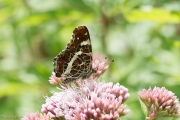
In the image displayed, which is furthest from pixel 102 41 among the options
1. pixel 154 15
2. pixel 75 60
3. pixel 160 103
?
pixel 160 103

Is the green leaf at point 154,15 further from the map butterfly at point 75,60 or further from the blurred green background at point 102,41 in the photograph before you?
the map butterfly at point 75,60

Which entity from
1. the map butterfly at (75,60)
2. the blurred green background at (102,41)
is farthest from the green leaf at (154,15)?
the map butterfly at (75,60)

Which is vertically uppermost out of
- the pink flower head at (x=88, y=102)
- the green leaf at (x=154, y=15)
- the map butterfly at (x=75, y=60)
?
the green leaf at (x=154, y=15)

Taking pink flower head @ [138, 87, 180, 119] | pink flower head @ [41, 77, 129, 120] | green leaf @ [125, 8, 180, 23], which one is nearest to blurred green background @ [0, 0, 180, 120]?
Result: green leaf @ [125, 8, 180, 23]

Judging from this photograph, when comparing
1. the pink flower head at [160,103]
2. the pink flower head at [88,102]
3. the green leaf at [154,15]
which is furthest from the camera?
the green leaf at [154,15]

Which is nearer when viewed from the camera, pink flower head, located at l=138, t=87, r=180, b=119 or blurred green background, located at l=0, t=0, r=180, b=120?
pink flower head, located at l=138, t=87, r=180, b=119

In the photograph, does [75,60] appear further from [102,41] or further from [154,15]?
[102,41]

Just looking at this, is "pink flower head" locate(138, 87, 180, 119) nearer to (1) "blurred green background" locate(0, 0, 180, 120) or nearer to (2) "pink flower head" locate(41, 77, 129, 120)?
(2) "pink flower head" locate(41, 77, 129, 120)
